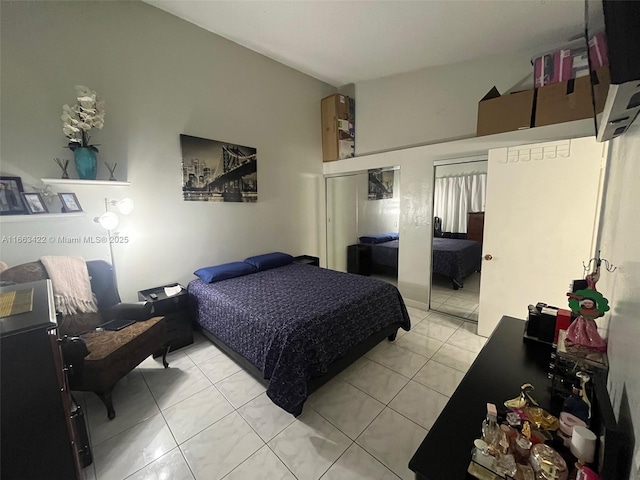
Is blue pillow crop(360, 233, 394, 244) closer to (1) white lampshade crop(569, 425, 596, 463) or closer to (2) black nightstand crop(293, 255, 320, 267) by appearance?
(2) black nightstand crop(293, 255, 320, 267)

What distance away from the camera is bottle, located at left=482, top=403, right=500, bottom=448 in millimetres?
748

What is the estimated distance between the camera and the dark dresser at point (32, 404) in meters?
0.91

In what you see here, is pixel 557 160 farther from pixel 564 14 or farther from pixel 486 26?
pixel 486 26

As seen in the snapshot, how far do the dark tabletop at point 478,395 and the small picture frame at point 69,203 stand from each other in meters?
2.92

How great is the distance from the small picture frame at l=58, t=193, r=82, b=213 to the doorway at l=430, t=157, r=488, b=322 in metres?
3.74

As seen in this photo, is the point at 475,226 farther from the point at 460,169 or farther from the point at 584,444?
the point at 584,444

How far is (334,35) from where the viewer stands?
274cm


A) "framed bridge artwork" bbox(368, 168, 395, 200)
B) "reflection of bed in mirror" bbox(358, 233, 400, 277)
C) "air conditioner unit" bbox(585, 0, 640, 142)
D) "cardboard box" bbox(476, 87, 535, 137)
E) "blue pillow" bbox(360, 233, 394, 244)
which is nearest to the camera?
"air conditioner unit" bbox(585, 0, 640, 142)

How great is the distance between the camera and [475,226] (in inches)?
121

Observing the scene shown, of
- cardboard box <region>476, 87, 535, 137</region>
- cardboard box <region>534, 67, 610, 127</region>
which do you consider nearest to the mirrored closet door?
cardboard box <region>476, 87, 535, 137</region>

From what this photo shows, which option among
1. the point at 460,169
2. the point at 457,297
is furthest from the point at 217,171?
the point at 457,297

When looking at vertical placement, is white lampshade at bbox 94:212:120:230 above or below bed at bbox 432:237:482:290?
above

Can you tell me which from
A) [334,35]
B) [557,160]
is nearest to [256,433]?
[557,160]

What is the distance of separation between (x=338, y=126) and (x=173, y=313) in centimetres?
345
